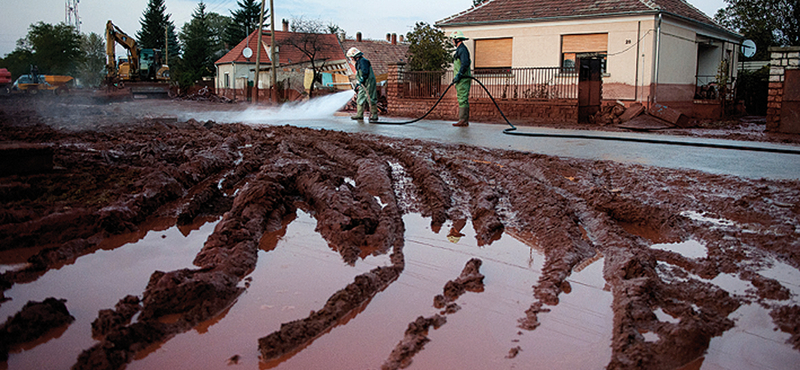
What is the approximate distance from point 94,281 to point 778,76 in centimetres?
1580

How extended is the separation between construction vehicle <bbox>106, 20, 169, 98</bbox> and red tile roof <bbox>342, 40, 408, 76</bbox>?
1400 cm

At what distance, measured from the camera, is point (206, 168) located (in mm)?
7312

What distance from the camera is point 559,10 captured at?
21.8 m

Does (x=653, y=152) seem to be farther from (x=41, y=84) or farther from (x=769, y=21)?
(x=41, y=84)

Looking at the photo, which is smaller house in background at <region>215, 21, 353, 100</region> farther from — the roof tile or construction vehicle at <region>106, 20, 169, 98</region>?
the roof tile

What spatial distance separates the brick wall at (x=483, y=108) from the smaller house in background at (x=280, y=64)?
10.8m

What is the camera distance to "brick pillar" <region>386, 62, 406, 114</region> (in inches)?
933

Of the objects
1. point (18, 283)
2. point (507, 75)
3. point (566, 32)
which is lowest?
point (18, 283)

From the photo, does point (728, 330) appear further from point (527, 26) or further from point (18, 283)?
point (527, 26)

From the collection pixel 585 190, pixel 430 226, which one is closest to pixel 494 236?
pixel 430 226

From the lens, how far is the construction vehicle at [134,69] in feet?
97.5

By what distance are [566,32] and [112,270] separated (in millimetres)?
20339

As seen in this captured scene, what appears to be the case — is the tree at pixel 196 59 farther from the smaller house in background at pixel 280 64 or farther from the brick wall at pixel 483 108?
the brick wall at pixel 483 108

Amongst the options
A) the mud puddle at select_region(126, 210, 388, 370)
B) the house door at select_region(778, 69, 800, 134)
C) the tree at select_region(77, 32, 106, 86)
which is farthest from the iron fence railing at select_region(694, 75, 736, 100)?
the tree at select_region(77, 32, 106, 86)
